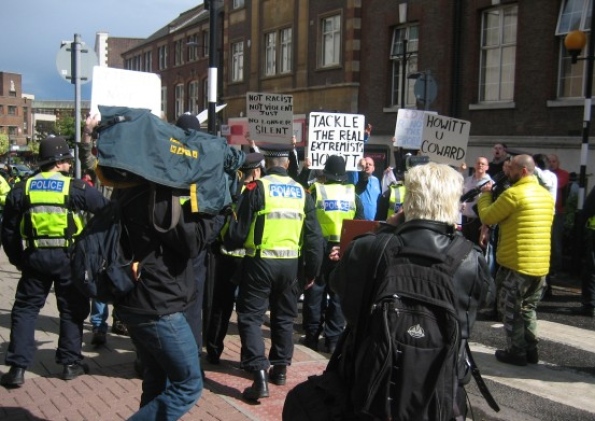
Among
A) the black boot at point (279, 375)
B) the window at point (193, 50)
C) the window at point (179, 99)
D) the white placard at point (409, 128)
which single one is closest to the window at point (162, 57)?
the window at point (179, 99)

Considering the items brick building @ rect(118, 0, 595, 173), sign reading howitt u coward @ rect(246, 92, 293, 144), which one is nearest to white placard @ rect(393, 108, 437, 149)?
sign reading howitt u coward @ rect(246, 92, 293, 144)

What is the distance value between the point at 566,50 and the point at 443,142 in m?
7.62

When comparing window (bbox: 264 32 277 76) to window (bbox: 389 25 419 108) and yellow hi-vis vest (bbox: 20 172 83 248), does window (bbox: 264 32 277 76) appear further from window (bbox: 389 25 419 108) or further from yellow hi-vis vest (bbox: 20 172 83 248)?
yellow hi-vis vest (bbox: 20 172 83 248)

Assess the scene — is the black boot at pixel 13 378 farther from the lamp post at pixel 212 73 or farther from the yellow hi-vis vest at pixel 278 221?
the lamp post at pixel 212 73

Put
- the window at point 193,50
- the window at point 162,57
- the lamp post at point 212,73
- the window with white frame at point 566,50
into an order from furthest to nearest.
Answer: the window at point 162,57 → the window at point 193,50 → the window with white frame at point 566,50 → the lamp post at point 212,73

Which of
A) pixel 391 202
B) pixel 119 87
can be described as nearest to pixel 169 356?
pixel 119 87

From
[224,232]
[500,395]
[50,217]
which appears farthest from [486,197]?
[50,217]

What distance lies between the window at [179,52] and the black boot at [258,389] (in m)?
39.8

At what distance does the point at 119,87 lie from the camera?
6871mm

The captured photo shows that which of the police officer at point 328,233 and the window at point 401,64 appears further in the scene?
the window at point 401,64

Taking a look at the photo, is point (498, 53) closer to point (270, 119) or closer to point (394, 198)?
point (270, 119)

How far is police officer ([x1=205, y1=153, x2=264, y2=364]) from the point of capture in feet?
18.9

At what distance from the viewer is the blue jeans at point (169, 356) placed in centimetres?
331

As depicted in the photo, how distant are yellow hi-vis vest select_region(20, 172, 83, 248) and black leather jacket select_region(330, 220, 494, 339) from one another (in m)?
3.15
